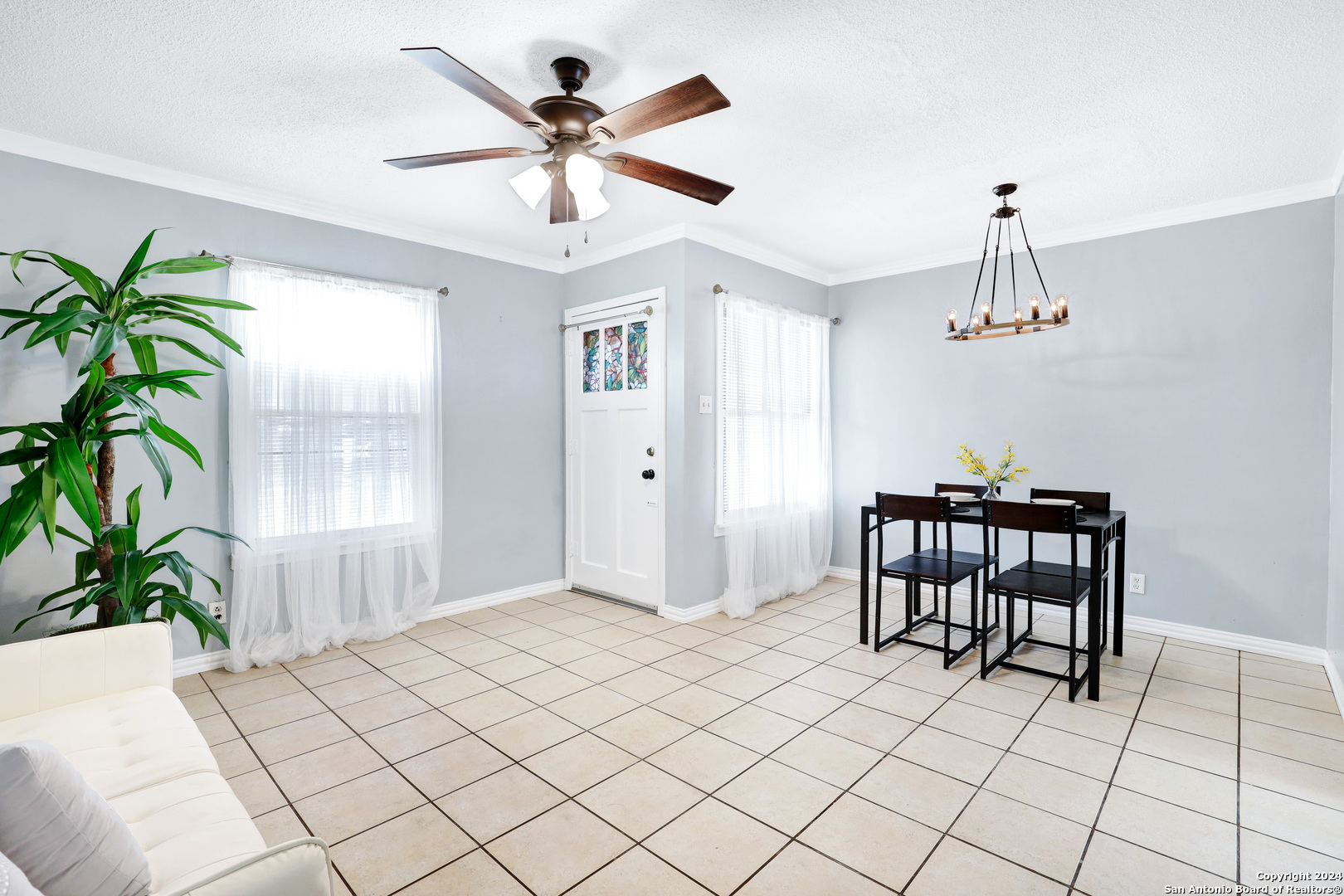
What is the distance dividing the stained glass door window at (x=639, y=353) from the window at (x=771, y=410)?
0.50 m

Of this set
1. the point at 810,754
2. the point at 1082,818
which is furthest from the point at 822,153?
the point at 1082,818

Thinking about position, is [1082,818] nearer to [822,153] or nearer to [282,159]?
[822,153]

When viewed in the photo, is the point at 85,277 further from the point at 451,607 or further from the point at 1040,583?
the point at 1040,583

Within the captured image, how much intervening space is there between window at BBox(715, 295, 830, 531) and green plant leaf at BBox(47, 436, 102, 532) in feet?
10.2

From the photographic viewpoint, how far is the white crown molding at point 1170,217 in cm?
334

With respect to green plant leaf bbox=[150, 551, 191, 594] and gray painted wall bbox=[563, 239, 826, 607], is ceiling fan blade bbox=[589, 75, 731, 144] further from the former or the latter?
green plant leaf bbox=[150, 551, 191, 594]

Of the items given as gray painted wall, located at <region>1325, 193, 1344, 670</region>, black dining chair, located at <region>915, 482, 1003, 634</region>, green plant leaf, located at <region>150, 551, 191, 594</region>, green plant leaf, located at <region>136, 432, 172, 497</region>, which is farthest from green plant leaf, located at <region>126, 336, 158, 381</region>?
gray painted wall, located at <region>1325, 193, 1344, 670</region>

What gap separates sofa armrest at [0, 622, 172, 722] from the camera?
6.40 ft

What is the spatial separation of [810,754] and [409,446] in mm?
2850

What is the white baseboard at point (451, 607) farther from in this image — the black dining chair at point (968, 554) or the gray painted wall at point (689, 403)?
the black dining chair at point (968, 554)

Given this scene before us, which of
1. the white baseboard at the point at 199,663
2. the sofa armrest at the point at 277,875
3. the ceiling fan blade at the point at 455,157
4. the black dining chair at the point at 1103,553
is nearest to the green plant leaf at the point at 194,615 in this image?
the white baseboard at the point at 199,663

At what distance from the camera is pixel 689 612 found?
4.11 meters

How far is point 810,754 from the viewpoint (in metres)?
2.46

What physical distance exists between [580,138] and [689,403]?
79.7 inches
